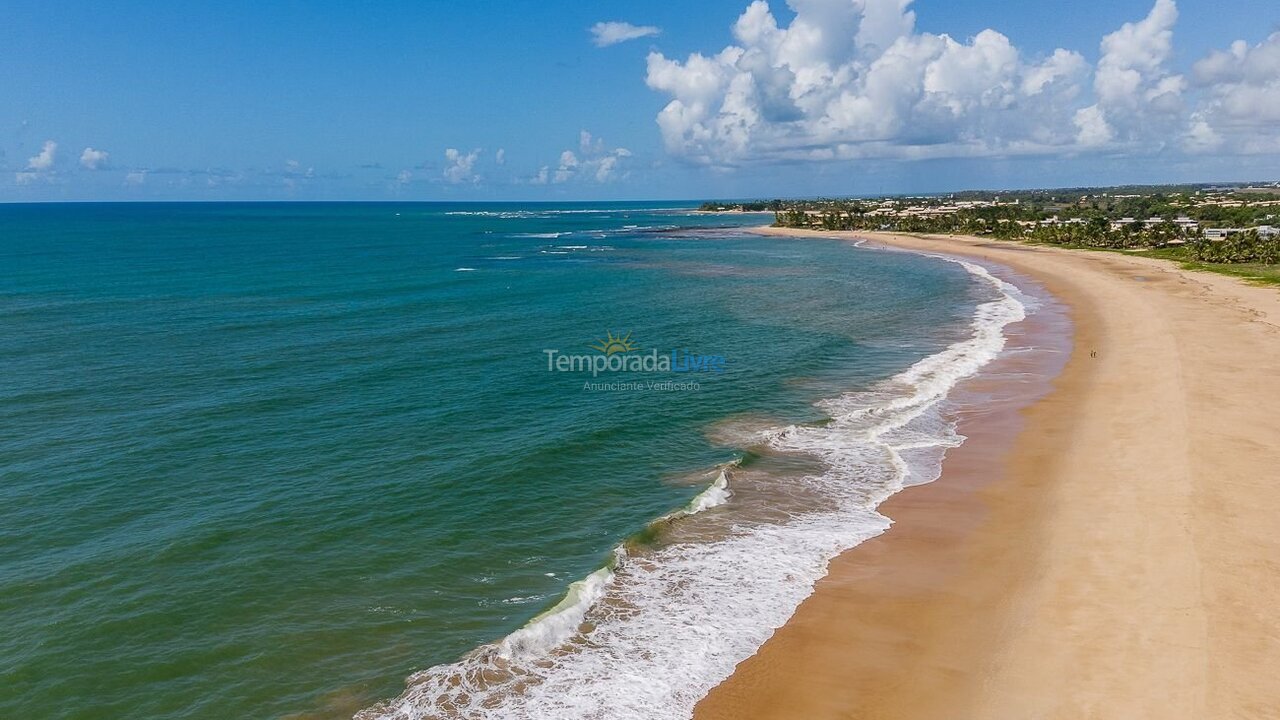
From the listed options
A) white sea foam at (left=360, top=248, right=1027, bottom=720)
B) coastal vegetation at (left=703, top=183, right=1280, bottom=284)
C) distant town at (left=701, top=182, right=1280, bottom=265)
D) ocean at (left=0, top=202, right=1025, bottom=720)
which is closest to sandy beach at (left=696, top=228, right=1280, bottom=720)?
white sea foam at (left=360, top=248, right=1027, bottom=720)

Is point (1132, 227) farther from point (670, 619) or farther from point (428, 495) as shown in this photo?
point (670, 619)

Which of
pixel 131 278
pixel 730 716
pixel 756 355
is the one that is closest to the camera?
pixel 730 716

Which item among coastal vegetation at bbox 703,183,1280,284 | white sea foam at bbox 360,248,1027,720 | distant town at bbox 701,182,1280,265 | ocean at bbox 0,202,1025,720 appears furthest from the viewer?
distant town at bbox 701,182,1280,265

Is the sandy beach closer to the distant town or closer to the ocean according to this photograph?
the ocean

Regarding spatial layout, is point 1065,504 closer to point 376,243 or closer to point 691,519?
point 691,519

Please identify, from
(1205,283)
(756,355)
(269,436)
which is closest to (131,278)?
(269,436)

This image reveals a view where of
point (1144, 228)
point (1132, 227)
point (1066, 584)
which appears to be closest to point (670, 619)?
point (1066, 584)
